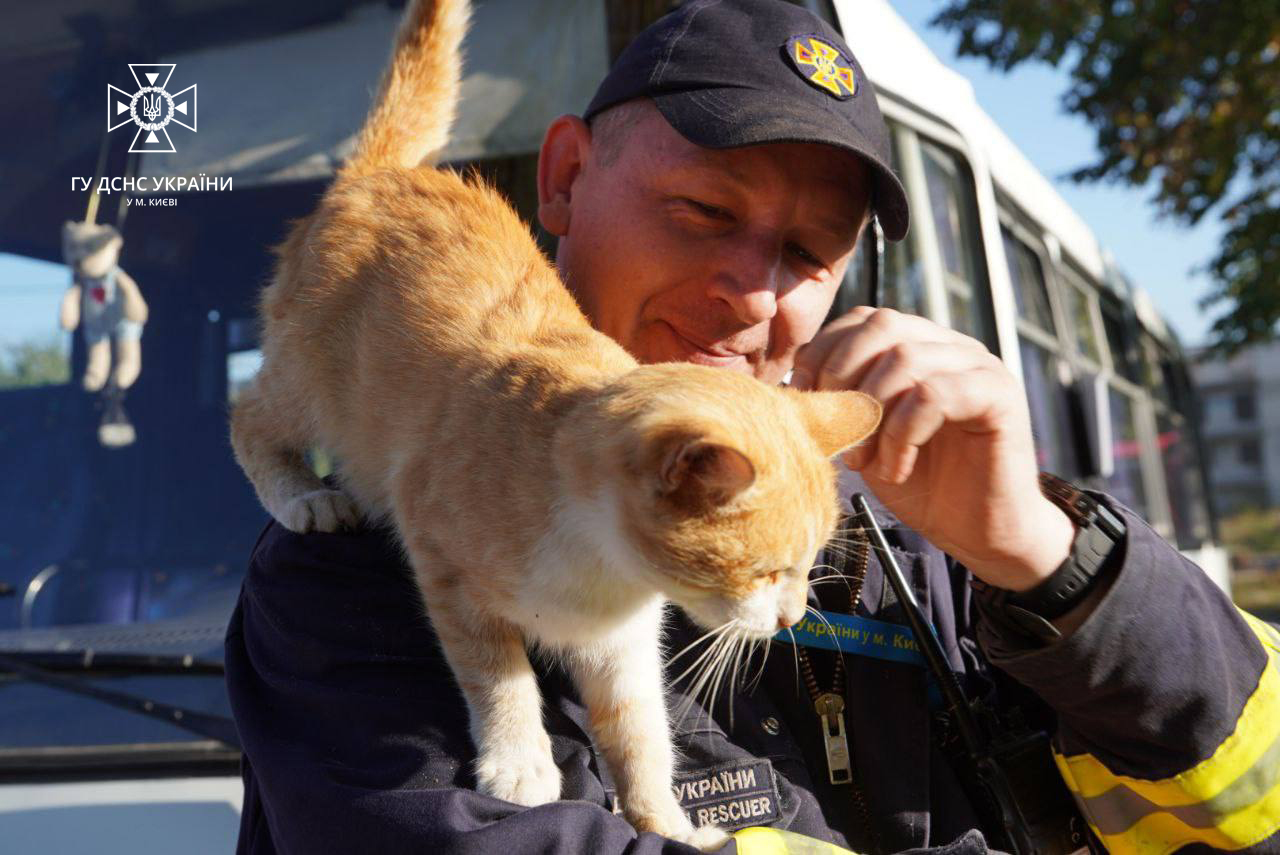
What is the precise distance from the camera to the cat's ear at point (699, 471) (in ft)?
4.27

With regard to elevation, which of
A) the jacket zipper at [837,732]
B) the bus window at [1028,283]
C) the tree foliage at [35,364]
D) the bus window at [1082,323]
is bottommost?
the bus window at [1082,323]

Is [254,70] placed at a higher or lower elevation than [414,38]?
lower

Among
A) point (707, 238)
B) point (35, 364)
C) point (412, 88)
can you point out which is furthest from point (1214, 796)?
point (35, 364)

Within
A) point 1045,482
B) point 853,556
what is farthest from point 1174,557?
point 853,556

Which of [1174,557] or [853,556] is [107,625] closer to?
[853,556]

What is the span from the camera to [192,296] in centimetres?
255

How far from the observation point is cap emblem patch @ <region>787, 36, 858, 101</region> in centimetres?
167

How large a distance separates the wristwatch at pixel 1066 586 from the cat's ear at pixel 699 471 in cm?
40

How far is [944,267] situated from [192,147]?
2035 mm

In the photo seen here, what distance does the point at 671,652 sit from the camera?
5.78 feet

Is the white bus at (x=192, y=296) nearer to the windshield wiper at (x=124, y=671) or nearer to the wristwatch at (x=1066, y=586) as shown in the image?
the windshield wiper at (x=124, y=671)

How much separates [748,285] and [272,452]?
3.63ft

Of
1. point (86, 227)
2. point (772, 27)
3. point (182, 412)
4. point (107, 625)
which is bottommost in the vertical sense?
point (107, 625)

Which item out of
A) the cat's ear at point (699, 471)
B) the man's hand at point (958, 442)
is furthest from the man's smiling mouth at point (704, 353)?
the cat's ear at point (699, 471)
